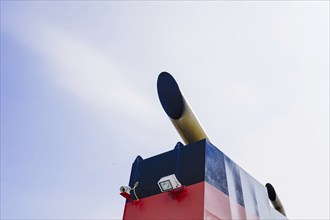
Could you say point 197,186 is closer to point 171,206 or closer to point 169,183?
point 169,183

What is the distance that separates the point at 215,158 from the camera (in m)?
7.70

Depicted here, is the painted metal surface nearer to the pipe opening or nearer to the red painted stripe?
the red painted stripe

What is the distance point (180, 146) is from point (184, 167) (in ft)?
2.36

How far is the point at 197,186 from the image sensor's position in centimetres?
675

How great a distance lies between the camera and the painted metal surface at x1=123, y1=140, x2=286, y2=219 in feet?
21.9

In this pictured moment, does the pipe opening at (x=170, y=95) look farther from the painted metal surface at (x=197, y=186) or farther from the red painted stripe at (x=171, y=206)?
the red painted stripe at (x=171, y=206)

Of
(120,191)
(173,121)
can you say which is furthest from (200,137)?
(120,191)

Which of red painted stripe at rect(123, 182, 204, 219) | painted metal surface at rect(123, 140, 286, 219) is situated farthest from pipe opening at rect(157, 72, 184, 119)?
red painted stripe at rect(123, 182, 204, 219)

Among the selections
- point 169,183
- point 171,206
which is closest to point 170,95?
point 169,183

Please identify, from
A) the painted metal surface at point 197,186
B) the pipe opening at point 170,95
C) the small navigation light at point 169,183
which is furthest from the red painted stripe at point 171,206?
the pipe opening at point 170,95

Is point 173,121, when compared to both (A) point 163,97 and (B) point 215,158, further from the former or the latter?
(B) point 215,158

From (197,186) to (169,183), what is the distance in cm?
67

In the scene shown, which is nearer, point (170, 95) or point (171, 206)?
point (171, 206)

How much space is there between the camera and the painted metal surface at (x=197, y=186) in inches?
262
